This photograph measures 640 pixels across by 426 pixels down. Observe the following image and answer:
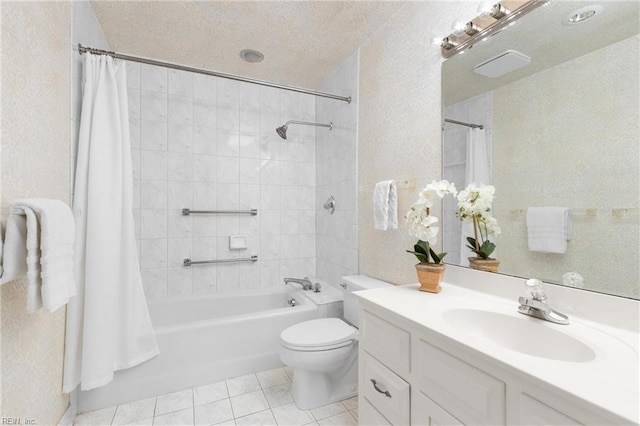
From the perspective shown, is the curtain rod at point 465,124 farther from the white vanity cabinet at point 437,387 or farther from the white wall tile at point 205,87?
the white wall tile at point 205,87

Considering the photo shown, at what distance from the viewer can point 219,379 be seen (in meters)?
1.93

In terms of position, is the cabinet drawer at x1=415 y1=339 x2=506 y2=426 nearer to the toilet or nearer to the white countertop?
the white countertop

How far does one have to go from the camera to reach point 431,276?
1.29 m

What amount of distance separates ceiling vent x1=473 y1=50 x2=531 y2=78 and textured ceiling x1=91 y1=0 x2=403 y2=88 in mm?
787

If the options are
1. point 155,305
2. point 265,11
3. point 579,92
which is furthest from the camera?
point 155,305

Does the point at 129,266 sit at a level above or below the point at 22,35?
below

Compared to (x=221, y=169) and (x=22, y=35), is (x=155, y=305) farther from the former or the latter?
(x=22, y=35)

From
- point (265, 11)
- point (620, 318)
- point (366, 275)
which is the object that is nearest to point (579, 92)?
point (620, 318)

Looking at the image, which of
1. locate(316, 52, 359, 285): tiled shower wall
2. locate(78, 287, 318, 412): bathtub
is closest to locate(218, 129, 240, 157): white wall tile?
locate(316, 52, 359, 285): tiled shower wall

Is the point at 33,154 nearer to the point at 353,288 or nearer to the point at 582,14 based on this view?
the point at 353,288

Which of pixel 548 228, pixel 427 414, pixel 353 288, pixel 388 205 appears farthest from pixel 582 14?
pixel 353 288

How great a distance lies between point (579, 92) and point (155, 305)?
9.16 ft

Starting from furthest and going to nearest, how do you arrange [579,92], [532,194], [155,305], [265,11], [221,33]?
[155,305] → [221,33] → [265,11] → [532,194] → [579,92]

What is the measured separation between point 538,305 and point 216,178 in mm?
2415
